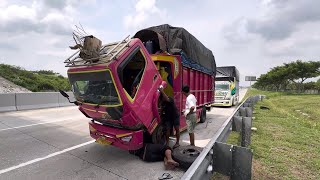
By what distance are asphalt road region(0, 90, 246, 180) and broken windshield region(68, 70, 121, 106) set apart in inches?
56.3

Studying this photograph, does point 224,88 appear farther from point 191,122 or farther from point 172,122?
point 172,122

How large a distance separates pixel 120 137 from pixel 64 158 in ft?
4.98

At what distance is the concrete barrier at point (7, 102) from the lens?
13602mm

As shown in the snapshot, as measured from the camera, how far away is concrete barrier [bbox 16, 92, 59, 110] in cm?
1468

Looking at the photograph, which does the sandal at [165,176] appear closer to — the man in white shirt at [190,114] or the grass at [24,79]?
the man in white shirt at [190,114]

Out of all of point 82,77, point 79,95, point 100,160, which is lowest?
point 100,160

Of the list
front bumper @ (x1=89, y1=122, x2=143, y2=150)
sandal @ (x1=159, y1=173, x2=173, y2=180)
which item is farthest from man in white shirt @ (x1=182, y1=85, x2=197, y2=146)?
sandal @ (x1=159, y1=173, x2=173, y2=180)

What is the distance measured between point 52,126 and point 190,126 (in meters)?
5.82

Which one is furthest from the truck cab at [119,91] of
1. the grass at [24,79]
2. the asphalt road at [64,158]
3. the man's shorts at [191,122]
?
the grass at [24,79]

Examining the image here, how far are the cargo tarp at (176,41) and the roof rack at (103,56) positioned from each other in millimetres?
2363

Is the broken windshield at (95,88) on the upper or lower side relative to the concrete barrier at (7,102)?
upper

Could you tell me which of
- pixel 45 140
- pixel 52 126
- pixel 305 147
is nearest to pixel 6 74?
pixel 52 126

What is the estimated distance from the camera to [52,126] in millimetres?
9891

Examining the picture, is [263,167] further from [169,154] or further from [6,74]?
[6,74]
